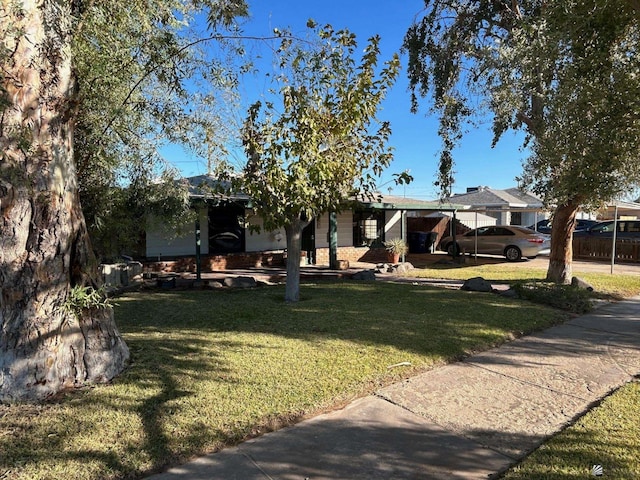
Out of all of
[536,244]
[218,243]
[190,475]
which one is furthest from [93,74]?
[536,244]

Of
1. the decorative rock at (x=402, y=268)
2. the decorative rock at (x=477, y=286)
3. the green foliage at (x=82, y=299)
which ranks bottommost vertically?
the decorative rock at (x=477, y=286)

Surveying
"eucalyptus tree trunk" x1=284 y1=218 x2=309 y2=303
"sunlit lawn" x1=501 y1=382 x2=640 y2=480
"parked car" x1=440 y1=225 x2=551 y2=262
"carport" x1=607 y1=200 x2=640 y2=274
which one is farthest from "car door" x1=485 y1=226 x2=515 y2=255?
"sunlit lawn" x1=501 y1=382 x2=640 y2=480

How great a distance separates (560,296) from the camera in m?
8.41

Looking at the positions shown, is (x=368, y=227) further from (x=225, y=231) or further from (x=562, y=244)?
(x=562, y=244)

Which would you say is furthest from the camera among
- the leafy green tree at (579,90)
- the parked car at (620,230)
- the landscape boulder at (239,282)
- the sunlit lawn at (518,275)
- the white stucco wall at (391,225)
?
the white stucco wall at (391,225)

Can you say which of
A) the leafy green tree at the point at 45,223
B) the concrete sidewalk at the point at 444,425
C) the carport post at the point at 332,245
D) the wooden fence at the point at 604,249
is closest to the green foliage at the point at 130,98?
the leafy green tree at the point at 45,223

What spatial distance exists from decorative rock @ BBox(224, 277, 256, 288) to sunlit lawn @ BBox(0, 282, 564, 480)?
2.13 meters

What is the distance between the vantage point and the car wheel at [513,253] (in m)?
18.0

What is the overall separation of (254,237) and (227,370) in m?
11.0

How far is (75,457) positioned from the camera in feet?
9.63

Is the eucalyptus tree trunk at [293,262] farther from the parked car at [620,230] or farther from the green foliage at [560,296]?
the parked car at [620,230]

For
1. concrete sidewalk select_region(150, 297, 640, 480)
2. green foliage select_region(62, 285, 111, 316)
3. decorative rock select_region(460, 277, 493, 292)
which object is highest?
green foliage select_region(62, 285, 111, 316)

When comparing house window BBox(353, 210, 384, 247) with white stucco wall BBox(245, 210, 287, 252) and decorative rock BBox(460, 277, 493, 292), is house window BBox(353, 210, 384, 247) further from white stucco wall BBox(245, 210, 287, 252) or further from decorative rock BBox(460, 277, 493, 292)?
decorative rock BBox(460, 277, 493, 292)

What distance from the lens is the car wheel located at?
18000 millimetres
